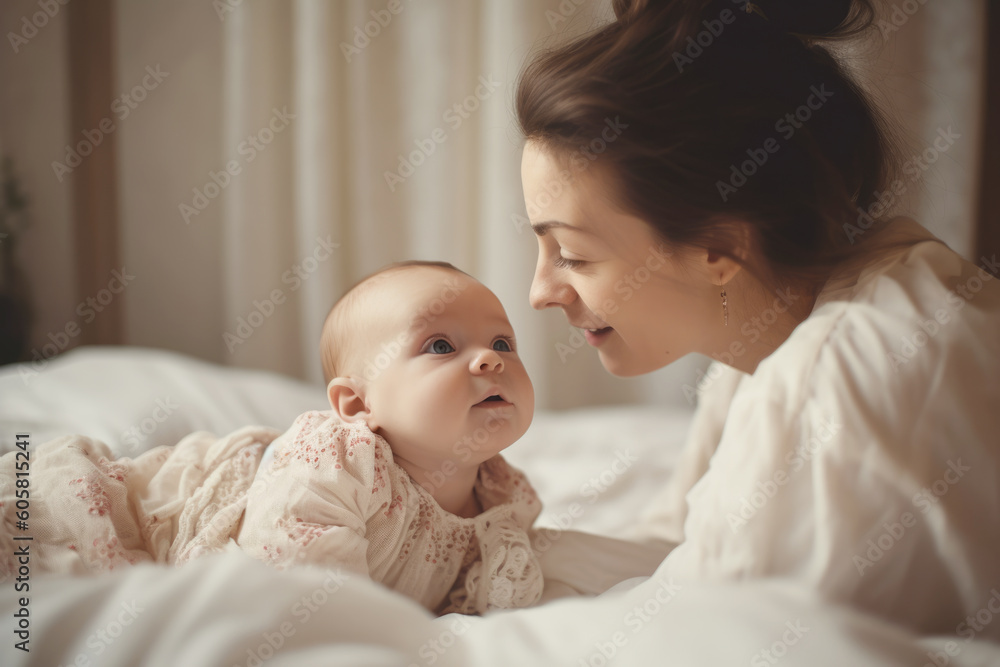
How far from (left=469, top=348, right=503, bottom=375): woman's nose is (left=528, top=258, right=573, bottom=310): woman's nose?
0.60 feet

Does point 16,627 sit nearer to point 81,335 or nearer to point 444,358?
point 444,358

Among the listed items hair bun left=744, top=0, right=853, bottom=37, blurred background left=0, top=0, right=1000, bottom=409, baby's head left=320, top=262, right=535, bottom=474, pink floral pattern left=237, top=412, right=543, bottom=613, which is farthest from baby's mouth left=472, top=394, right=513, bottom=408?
blurred background left=0, top=0, right=1000, bottom=409

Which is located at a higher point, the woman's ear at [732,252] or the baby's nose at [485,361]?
the woman's ear at [732,252]

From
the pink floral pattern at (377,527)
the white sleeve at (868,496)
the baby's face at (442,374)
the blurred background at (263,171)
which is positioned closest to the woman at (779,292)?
the white sleeve at (868,496)

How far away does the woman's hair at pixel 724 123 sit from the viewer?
34.0 inches

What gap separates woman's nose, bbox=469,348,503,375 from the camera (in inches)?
34.2

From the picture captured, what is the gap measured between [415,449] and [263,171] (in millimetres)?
1634

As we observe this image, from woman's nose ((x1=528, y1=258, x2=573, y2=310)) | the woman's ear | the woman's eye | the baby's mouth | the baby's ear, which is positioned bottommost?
the baby's ear

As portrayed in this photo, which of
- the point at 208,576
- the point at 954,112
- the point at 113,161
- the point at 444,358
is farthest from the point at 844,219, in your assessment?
the point at 113,161

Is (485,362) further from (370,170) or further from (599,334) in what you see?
(370,170)

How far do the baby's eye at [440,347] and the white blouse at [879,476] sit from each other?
1.19 feet

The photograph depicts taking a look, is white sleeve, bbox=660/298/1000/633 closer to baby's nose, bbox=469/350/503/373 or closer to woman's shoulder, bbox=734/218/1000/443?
woman's shoulder, bbox=734/218/1000/443

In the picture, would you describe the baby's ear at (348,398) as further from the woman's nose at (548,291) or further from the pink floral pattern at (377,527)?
the woman's nose at (548,291)

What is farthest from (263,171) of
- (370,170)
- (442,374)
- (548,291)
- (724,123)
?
(724,123)
